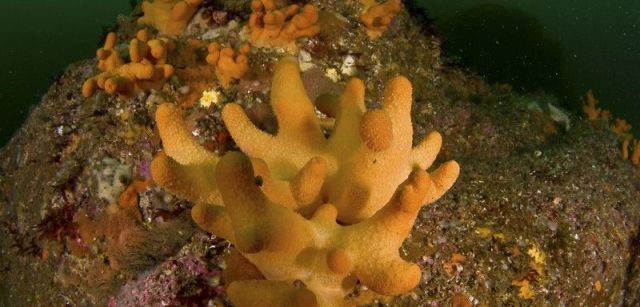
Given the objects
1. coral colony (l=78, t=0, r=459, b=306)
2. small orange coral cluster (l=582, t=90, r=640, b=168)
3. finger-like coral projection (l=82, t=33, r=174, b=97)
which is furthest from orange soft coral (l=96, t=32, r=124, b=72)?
small orange coral cluster (l=582, t=90, r=640, b=168)

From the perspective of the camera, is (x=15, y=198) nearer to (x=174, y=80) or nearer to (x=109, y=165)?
(x=109, y=165)

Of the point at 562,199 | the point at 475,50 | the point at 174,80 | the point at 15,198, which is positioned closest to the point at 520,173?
the point at 562,199

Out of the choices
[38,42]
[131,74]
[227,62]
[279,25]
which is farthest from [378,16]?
[38,42]

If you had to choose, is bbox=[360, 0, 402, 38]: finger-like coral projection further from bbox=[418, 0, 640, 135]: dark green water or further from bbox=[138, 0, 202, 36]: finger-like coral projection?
bbox=[418, 0, 640, 135]: dark green water

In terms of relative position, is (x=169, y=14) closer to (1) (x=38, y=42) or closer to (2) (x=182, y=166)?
(2) (x=182, y=166)

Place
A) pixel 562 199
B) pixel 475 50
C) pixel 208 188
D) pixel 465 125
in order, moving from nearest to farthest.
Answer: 1. pixel 208 188
2. pixel 562 199
3. pixel 465 125
4. pixel 475 50

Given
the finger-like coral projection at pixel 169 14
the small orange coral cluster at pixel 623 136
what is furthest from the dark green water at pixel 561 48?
the finger-like coral projection at pixel 169 14
